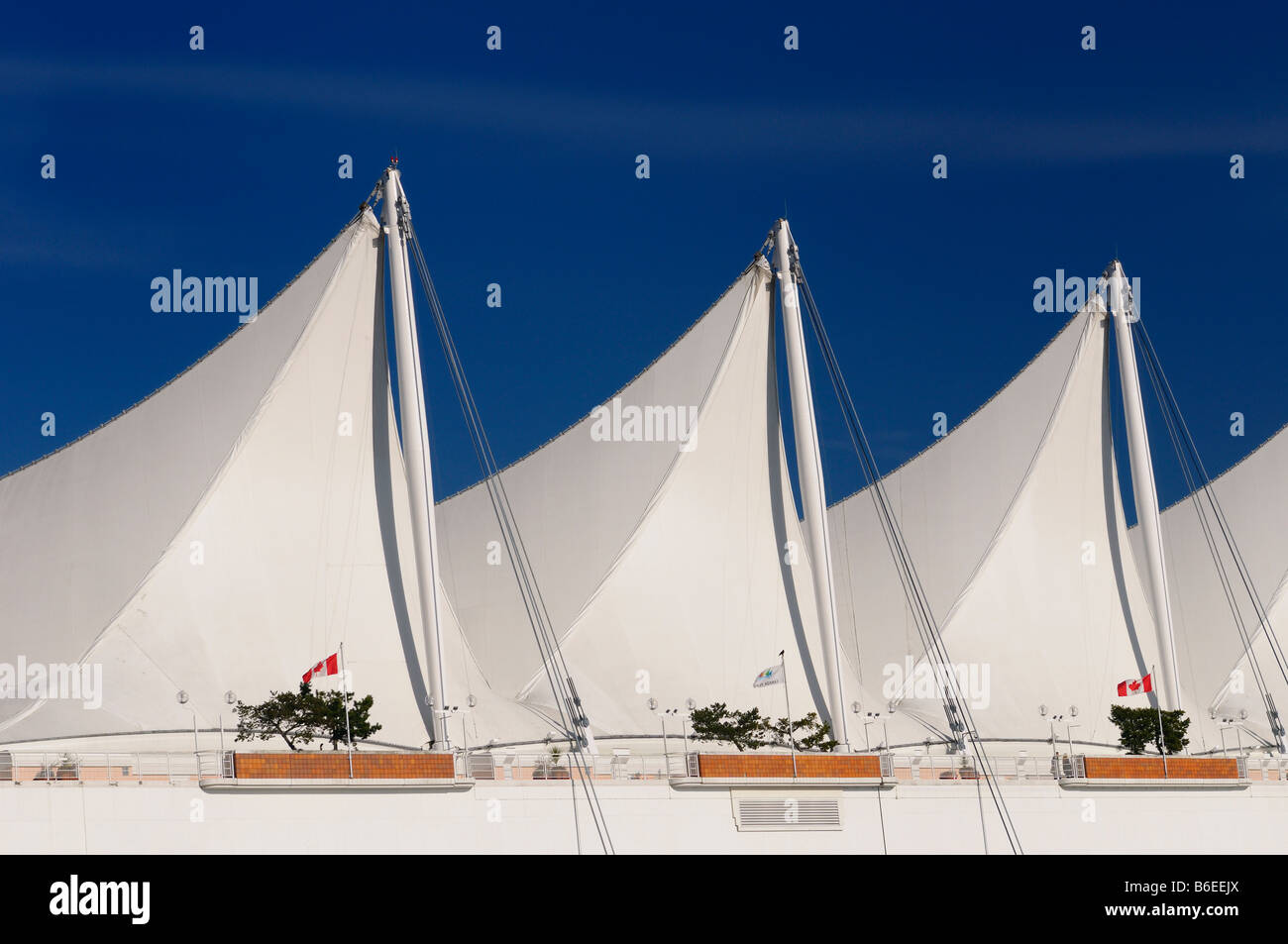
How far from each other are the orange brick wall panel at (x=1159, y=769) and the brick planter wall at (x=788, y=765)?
18.2ft

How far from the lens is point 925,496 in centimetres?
5094

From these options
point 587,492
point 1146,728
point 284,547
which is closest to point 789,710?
point 587,492

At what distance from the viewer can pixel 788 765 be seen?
118 feet

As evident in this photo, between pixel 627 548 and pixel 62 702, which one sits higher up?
pixel 627 548

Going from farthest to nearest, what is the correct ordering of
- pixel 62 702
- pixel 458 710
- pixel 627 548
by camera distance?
pixel 627 548 → pixel 458 710 → pixel 62 702

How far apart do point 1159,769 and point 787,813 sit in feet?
30.7

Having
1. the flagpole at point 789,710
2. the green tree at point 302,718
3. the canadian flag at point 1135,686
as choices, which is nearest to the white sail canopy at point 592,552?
the flagpole at point 789,710

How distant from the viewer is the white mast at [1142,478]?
46438 mm

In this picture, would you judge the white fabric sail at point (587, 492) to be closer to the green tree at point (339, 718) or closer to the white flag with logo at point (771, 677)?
the white flag with logo at point (771, 677)
